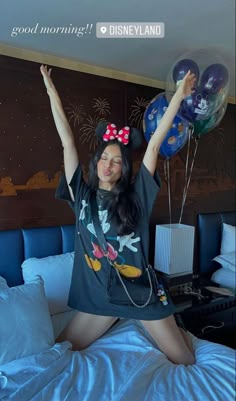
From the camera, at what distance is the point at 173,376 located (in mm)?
1291

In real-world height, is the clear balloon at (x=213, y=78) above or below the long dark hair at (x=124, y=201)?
above

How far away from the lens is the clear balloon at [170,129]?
2.09 meters

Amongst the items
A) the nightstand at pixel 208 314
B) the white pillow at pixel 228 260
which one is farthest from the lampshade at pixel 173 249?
the white pillow at pixel 228 260

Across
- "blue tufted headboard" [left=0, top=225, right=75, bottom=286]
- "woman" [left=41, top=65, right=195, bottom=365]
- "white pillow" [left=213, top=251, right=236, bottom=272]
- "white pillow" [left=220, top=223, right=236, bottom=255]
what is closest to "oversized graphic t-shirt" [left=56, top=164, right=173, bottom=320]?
"woman" [left=41, top=65, right=195, bottom=365]

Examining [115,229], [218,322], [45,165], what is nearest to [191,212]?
[218,322]

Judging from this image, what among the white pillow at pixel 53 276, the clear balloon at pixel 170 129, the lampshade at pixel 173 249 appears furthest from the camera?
the lampshade at pixel 173 249

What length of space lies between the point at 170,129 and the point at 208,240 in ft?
4.47

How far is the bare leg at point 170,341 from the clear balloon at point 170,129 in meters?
1.15

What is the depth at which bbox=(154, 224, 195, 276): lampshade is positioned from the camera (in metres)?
2.39

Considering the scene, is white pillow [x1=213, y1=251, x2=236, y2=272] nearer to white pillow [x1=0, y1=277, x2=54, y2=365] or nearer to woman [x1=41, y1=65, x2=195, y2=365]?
woman [x1=41, y1=65, x2=195, y2=365]

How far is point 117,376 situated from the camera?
1265 mm

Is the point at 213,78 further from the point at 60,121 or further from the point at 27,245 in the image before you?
the point at 27,245

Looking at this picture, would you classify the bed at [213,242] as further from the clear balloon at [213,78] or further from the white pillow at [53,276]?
the white pillow at [53,276]

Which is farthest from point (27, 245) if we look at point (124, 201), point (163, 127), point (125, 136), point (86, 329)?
point (163, 127)
